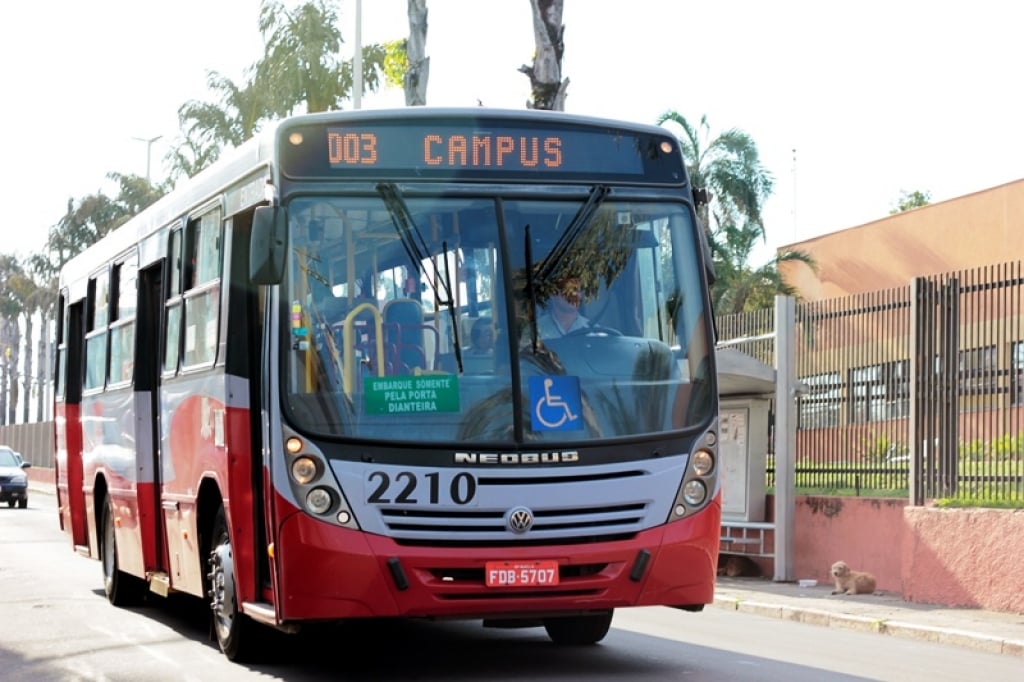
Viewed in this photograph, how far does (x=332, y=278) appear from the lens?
9289 millimetres

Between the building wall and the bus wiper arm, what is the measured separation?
109 ft

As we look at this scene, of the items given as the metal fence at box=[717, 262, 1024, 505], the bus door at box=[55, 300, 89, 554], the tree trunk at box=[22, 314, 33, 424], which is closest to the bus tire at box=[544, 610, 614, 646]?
the metal fence at box=[717, 262, 1024, 505]

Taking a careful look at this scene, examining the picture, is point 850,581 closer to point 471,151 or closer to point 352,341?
point 471,151

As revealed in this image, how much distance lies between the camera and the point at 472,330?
926 cm

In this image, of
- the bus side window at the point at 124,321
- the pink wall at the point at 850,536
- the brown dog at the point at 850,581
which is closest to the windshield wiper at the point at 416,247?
the bus side window at the point at 124,321

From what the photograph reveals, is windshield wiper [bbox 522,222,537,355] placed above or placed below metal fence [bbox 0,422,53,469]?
above

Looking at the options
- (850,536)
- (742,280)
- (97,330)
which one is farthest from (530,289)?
(742,280)

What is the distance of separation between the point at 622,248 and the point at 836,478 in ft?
27.2

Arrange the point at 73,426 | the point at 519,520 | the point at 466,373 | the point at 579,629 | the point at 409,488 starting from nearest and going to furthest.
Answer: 1. the point at 409,488
2. the point at 519,520
3. the point at 466,373
4. the point at 579,629
5. the point at 73,426

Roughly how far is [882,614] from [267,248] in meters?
7.33

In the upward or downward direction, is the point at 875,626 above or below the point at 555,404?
below

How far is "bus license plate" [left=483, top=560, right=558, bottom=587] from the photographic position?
29.5 ft

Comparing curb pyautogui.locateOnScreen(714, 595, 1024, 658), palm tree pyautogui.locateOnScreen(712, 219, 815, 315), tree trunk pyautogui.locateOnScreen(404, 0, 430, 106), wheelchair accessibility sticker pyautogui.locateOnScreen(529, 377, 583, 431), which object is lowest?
curb pyautogui.locateOnScreen(714, 595, 1024, 658)

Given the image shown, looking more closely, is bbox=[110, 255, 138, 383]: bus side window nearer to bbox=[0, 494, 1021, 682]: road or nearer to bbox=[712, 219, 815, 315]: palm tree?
bbox=[0, 494, 1021, 682]: road
